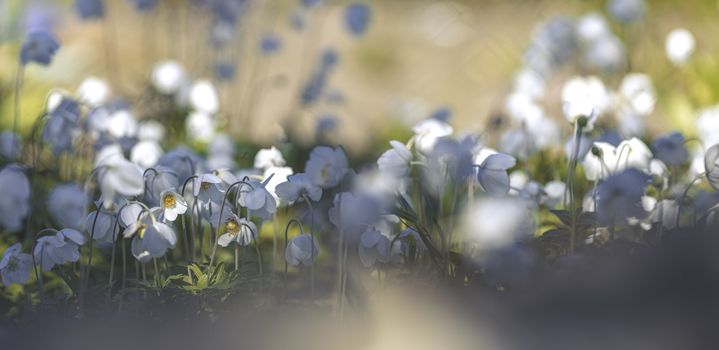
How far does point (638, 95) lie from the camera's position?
9.77 ft

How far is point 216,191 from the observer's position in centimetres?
186

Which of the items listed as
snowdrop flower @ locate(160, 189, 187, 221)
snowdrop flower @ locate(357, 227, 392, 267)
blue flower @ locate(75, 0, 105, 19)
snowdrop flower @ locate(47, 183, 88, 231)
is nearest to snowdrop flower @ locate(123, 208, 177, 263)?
snowdrop flower @ locate(160, 189, 187, 221)

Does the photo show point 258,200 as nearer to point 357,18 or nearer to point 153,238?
point 153,238

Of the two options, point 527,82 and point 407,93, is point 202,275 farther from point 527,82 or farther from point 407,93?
point 407,93

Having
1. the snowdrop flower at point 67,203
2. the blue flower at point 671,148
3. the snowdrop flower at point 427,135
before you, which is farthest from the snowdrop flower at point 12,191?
the blue flower at point 671,148

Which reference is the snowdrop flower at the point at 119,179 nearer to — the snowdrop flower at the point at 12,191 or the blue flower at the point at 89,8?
the snowdrop flower at the point at 12,191

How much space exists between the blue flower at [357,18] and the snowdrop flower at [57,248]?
1.93 metres

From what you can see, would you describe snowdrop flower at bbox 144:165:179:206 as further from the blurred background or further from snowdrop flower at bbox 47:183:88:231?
the blurred background

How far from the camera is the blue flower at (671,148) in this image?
2191 mm

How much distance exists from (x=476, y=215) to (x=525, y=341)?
1.58ft

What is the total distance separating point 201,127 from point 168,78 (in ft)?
0.82

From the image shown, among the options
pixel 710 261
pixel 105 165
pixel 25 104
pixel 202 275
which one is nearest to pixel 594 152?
pixel 710 261

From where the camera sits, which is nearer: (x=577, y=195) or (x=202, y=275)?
(x=202, y=275)

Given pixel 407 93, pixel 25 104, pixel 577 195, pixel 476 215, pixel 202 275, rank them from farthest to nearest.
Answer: pixel 407 93, pixel 25 104, pixel 577 195, pixel 202 275, pixel 476 215
